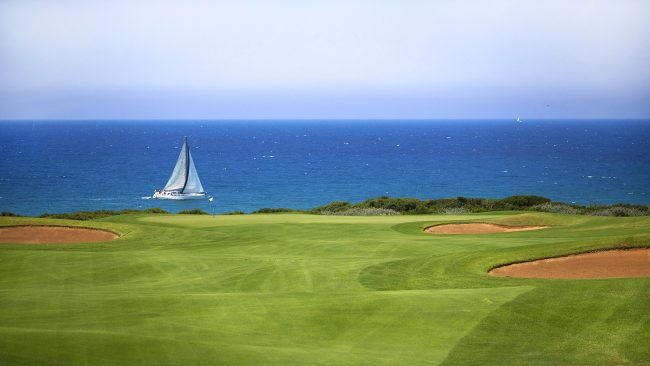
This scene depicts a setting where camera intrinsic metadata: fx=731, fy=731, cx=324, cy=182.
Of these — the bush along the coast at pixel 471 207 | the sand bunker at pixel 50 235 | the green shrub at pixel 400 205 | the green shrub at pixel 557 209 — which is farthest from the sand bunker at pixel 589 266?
the green shrub at pixel 400 205

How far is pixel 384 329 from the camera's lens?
16.5 m

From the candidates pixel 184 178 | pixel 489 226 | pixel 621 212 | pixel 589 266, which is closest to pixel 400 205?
pixel 621 212

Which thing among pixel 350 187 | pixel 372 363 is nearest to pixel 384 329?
pixel 372 363

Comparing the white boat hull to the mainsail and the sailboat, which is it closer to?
the sailboat

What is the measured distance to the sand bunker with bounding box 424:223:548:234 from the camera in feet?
117

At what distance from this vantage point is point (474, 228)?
119ft

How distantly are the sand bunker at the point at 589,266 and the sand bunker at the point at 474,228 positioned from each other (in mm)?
10896

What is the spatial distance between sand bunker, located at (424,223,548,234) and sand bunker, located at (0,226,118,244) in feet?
51.1

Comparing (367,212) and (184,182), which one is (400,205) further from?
(184,182)

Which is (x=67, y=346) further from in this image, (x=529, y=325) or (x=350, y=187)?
(x=350, y=187)

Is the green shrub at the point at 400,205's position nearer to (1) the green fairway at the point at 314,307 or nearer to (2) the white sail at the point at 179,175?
(1) the green fairway at the point at 314,307

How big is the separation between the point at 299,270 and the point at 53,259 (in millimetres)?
9194

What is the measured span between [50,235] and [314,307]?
2040 centimetres

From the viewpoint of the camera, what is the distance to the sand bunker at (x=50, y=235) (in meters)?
33.1
